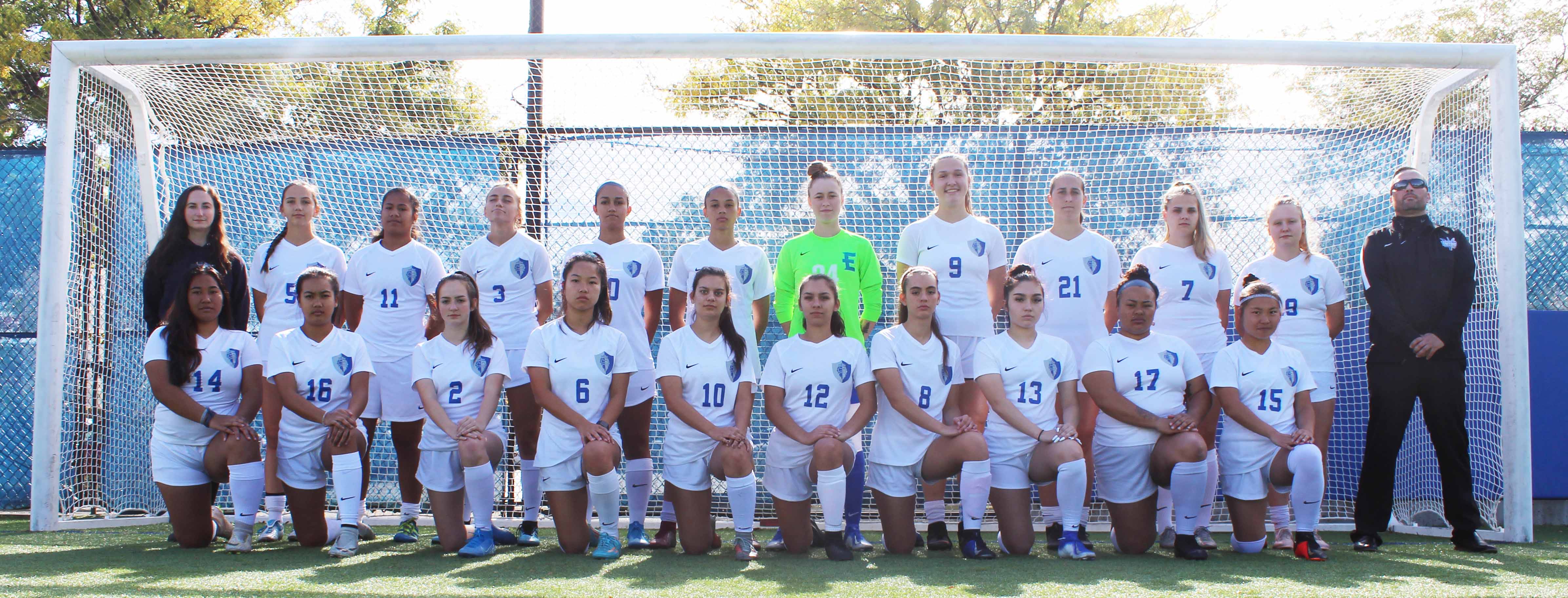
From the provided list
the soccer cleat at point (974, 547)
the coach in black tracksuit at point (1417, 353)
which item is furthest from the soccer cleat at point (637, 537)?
the coach in black tracksuit at point (1417, 353)

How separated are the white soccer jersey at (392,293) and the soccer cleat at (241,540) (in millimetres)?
880

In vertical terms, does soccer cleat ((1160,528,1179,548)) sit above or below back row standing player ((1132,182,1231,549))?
below

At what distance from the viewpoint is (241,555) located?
3643 mm

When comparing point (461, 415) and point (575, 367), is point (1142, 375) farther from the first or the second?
point (461, 415)

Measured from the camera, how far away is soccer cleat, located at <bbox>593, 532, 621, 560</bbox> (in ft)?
11.7

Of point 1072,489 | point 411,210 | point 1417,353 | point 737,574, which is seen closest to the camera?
point 737,574

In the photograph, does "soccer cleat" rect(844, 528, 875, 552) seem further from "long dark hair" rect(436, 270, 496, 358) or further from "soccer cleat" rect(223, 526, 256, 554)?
"soccer cleat" rect(223, 526, 256, 554)

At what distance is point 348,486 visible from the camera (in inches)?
145

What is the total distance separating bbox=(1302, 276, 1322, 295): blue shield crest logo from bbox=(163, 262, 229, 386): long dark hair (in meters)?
4.74

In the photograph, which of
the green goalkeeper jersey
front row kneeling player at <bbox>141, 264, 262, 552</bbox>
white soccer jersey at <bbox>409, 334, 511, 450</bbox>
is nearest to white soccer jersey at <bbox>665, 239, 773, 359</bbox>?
the green goalkeeper jersey

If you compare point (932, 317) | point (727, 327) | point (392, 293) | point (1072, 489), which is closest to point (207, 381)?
point (392, 293)

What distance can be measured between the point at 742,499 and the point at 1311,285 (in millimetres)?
2742

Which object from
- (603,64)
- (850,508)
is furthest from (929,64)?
(850,508)

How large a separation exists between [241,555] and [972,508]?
2820 millimetres
